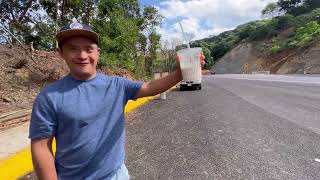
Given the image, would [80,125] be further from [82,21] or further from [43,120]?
[82,21]

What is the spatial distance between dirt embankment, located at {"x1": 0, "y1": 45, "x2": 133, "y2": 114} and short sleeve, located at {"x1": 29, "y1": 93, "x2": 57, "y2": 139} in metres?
9.77

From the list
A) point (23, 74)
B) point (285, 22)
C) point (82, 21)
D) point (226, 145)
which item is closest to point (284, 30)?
point (285, 22)

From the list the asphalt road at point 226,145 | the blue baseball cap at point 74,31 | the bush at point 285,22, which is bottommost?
the asphalt road at point 226,145

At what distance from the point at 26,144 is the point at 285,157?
4.67 m

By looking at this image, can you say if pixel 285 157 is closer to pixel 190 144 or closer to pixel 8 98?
pixel 190 144

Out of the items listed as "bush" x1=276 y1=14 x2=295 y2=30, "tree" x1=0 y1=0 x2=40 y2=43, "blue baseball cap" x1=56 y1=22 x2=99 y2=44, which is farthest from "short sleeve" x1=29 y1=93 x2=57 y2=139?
"bush" x1=276 y1=14 x2=295 y2=30

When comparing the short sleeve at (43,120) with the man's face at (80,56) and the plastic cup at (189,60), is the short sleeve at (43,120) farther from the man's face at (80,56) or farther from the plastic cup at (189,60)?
the plastic cup at (189,60)

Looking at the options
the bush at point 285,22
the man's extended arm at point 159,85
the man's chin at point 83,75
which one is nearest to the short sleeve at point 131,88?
the man's extended arm at point 159,85

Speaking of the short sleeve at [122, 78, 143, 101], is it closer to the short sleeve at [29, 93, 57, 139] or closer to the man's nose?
the man's nose

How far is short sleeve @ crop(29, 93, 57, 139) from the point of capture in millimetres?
2605

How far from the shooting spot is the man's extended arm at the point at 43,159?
8.57 ft

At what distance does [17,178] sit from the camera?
20.9 feet

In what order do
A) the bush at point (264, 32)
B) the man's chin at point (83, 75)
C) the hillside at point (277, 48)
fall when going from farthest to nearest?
the bush at point (264, 32)
the hillside at point (277, 48)
the man's chin at point (83, 75)

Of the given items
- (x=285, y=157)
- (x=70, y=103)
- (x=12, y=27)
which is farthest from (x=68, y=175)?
(x=12, y=27)
